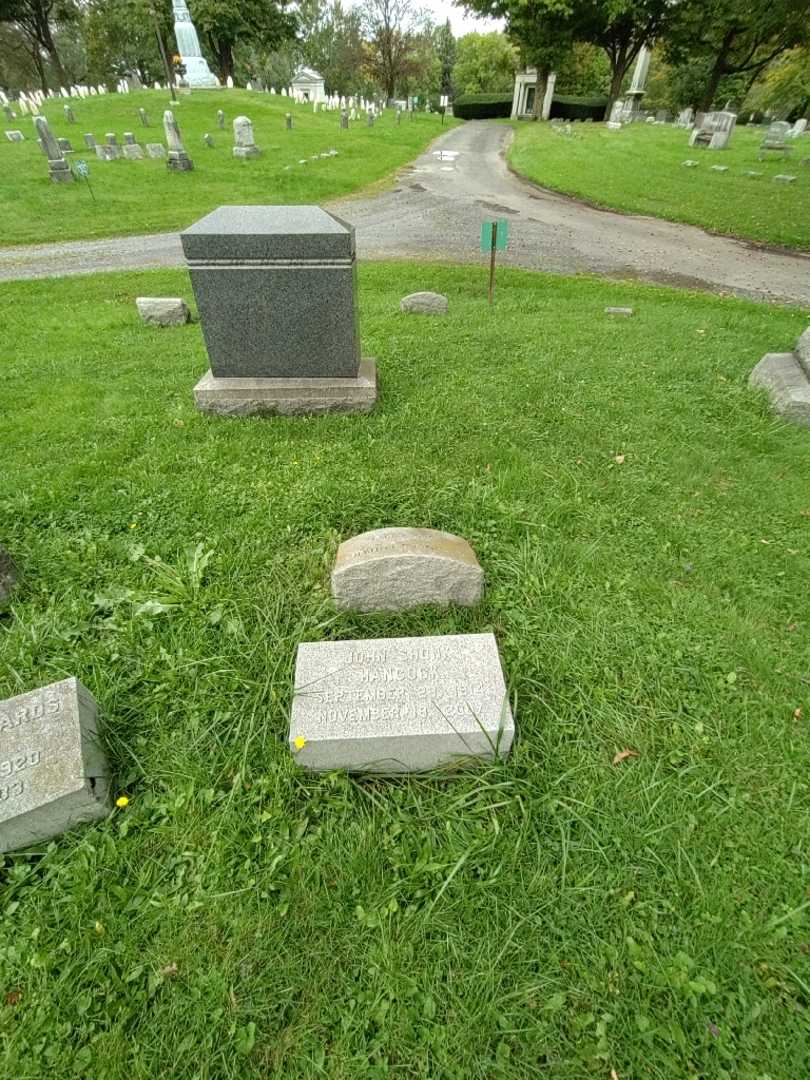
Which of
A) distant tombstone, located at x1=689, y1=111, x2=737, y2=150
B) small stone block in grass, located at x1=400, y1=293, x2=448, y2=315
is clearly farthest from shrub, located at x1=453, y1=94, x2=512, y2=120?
small stone block in grass, located at x1=400, y1=293, x2=448, y2=315

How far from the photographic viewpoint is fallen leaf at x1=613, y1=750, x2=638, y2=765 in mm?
2451

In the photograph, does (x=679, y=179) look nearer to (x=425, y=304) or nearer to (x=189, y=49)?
(x=425, y=304)

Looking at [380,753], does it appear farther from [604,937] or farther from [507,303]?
[507,303]

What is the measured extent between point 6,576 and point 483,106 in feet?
179

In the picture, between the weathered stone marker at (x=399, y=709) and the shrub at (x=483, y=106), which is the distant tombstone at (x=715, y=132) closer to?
the shrub at (x=483, y=106)

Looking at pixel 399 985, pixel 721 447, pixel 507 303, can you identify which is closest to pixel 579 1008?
pixel 399 985

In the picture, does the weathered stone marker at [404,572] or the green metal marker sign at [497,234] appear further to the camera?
the green metal marker sign at [497,234]

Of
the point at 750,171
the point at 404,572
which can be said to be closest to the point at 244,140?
the point at 750,171

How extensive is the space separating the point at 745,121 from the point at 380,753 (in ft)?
209

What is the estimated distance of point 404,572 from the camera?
2.90 metres

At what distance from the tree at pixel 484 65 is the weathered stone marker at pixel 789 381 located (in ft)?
215

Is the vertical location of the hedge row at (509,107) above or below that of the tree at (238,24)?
below

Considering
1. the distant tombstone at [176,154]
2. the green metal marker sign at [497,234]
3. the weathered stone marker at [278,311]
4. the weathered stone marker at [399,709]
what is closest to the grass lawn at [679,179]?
the green metal marker sign at [497,234]

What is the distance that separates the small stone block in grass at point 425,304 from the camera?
295 inches
